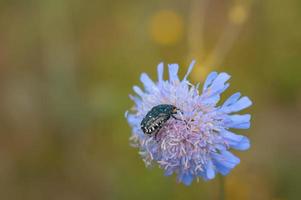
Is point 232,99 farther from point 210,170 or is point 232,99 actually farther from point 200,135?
point 210,170

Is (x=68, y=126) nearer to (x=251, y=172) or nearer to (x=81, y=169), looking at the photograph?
(x=81, y=169)

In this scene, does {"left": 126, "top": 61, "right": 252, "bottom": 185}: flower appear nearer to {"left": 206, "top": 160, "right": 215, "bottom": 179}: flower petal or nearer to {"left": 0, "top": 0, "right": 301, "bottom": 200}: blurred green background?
{"left": 206, "top": 160, "right": 215, "bottom": 179}: flower petal

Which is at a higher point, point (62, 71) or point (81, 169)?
point (62, 71)

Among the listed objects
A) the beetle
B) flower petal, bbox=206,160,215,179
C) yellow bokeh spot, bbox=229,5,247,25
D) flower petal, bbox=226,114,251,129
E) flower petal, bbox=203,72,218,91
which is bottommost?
flower petal, bbox=206,160,215,179

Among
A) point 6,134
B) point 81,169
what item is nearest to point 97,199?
point 81,169

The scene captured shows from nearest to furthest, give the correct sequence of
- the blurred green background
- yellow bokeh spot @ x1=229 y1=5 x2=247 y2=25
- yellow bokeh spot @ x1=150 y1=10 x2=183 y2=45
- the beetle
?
1. the beetle
2. yellow bokeh spot @ x1=229 y1=5 x2=247 y2=25
3. the blurred green background
4. yellow bokeh spot @ x1=150 y1=10 x2=183 y2=45

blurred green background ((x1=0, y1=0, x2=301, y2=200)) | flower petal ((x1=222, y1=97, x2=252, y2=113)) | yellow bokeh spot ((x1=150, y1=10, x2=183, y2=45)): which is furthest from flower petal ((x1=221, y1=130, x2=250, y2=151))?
yellow bokeh spot ((x1=150, y1=10, x2=183, y2=45))

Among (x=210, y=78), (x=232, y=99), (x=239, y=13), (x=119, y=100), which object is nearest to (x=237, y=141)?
(x=232, y=99)
